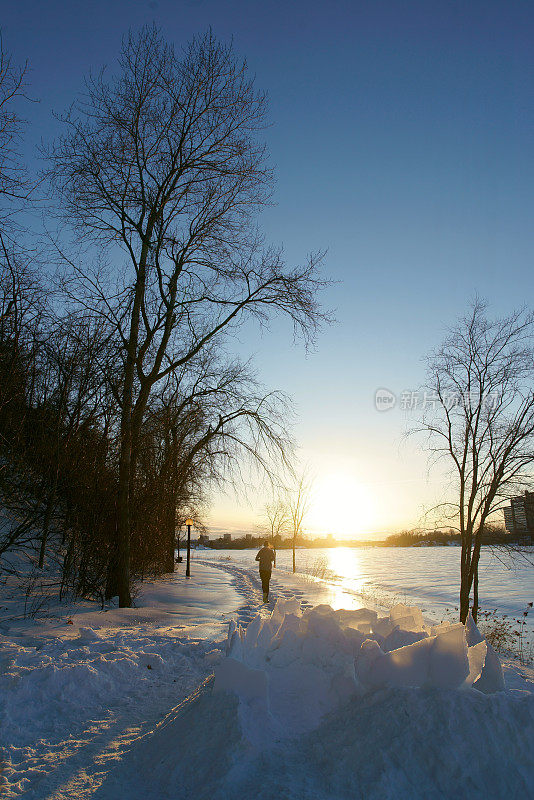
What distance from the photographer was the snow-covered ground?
2.13 m

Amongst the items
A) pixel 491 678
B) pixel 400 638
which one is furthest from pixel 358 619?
pixel 491 678

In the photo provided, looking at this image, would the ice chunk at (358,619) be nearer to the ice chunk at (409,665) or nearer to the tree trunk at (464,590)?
the ice chunk at (409,665)

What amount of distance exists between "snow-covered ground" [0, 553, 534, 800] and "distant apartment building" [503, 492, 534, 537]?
40.0 feet

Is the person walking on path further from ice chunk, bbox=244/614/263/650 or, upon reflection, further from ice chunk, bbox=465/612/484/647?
ice chunk, bbox=465/612/484/647

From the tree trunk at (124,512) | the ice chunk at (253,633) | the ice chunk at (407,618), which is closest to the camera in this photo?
the ice chunk at (253,633)

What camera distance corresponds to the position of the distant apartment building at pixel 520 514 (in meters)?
13.8

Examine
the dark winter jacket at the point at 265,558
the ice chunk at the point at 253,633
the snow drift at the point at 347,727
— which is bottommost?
the dark winter jacket at the point at 265,558

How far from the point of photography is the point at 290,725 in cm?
266

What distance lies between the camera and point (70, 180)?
9.64m

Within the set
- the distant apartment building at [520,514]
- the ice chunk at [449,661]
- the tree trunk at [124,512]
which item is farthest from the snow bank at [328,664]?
the distant apartment building at [520,514]

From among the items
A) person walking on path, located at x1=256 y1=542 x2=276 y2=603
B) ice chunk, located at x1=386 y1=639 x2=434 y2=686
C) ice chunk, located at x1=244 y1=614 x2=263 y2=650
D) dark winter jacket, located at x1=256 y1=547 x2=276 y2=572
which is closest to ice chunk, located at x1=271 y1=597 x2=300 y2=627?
ice chunk, located at x1=244 y1=614 x2=263 y2=650

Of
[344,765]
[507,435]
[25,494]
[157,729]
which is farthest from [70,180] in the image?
[507,435]

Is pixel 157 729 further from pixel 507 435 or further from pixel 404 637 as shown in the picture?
pixel 507 435

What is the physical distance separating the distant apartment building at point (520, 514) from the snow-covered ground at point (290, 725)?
12199mm
